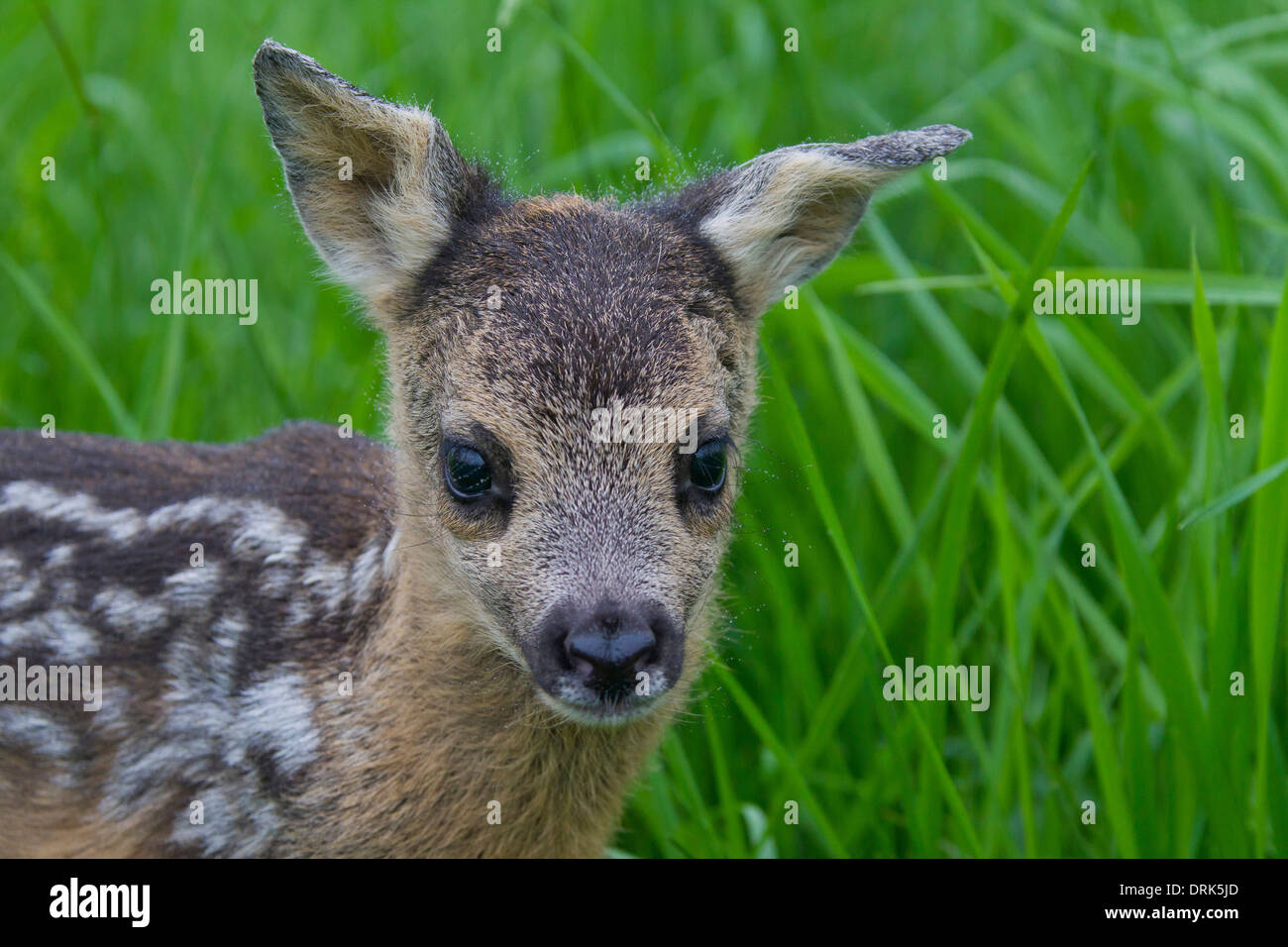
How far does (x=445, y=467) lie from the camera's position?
466cm

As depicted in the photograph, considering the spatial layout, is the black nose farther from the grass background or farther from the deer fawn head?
the grass background

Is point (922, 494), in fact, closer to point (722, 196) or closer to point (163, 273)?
point (722, 196)

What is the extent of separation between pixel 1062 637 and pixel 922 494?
1303 mm

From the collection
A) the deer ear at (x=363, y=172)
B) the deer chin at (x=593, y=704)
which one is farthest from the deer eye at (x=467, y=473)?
the deer ear at (x=363, y=172)

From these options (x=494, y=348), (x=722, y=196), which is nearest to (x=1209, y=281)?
(x=722, y=196)

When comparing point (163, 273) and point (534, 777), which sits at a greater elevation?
point (163, 273)

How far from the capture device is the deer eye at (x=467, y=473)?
4551 mm

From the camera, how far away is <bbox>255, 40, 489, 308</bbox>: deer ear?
4.75 meters

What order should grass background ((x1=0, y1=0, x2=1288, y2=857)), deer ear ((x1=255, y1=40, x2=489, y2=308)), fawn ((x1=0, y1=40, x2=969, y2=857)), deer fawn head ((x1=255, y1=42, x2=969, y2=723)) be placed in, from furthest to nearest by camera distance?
grass background ((x1=0, y1=0, x2=1288, y2=857)) < deer ear ((x1=255, y1=40, x2=489, y2=308)) < fawn ((x1=0, y1=40, x2=969, y2=857)) < deer fawn head ((x1=255, y1=42, x2=969, y2=723))

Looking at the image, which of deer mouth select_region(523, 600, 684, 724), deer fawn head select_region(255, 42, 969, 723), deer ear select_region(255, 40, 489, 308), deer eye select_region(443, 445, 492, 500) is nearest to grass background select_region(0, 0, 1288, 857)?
deer fawn head select_region(255, 42, 969, 723)

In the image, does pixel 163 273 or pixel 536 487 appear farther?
pixel 163 273

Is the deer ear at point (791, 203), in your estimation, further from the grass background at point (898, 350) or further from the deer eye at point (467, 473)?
the deer eye at point (467, 473)

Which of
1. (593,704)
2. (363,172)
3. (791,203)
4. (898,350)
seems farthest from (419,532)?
(898,350)

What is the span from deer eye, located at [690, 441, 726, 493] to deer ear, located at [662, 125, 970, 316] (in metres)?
0.71
